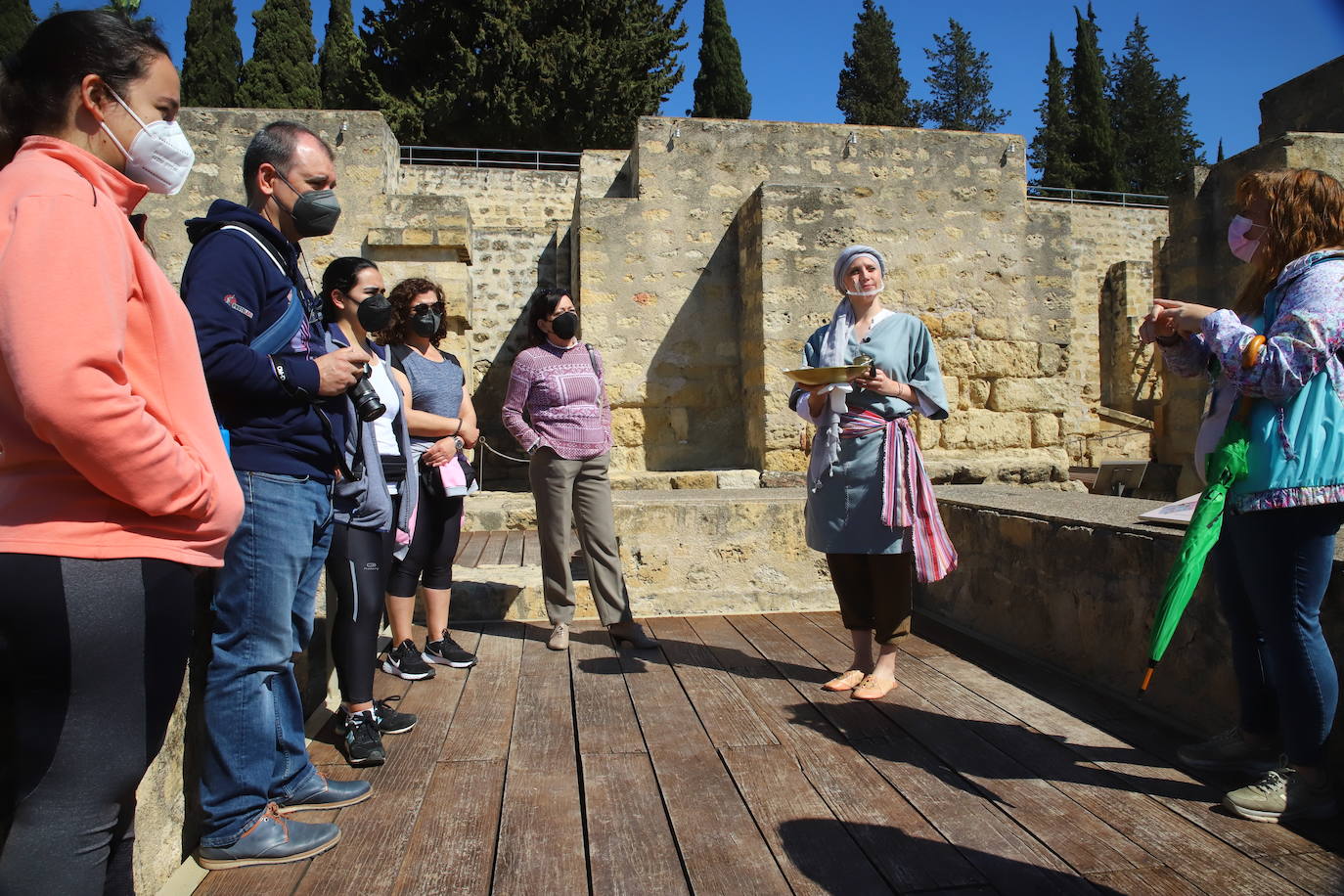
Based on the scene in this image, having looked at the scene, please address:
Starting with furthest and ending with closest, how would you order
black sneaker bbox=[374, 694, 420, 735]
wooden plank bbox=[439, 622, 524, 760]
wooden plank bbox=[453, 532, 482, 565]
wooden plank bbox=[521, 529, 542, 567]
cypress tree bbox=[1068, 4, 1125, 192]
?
cypress tree bbox=[1068, 4, 1125, 192] → wooden plank bbox=[453, 532, 482, 565] → wooden plank bbox=[521, 529, 542, 567] → black sneaker bbox=[374, 694, 420, 735] → wooden plank bbox=[439, 622, 524, 760]

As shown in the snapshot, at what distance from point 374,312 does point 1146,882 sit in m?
2.31

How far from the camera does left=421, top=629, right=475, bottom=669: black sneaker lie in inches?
143

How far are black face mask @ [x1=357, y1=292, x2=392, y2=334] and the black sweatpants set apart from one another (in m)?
1.78

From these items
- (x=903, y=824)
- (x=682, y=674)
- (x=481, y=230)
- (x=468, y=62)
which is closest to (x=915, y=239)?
(x=481, y=230)

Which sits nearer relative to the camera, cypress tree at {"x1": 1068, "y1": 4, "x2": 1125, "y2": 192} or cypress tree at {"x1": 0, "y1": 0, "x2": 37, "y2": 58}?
cypress tree at {"x1": 0, "y1": 0, "x2": 37, "y2": 58}

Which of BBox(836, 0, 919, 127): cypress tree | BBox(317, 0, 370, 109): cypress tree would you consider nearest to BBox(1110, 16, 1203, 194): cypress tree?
BBox(836, 0, 919, 127): cypress tree

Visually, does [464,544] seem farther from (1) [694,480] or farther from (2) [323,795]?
(2) [323,795]

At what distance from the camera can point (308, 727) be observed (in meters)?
2.88

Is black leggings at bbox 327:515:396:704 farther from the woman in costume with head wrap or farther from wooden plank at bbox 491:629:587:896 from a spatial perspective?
the woman in costume with head wrap

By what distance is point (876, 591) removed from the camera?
3.25 meters

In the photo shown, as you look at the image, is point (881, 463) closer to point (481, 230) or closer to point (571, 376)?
point (571, 376)

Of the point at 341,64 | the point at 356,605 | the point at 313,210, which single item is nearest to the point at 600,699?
the point at 356,605

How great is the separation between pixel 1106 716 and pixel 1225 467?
1107 millimetres

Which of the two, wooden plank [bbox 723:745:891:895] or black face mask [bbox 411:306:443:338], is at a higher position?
black face mask [bbox 411:306:443:338]
